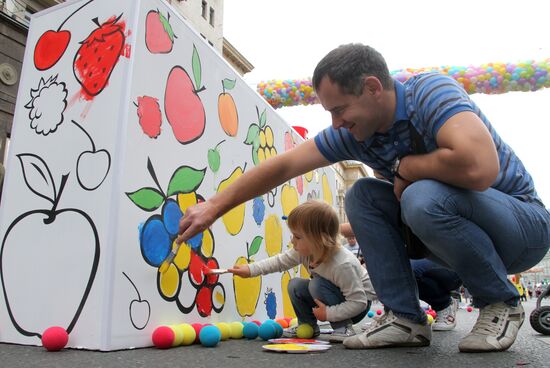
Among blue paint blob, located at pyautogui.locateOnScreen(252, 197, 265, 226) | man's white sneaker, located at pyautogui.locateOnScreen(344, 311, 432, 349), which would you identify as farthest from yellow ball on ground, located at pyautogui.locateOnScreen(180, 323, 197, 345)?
blue paint blob, located at pyautogui.locateOnScreen(252, 197, 265, 226)

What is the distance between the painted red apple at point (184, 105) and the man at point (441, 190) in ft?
1.41

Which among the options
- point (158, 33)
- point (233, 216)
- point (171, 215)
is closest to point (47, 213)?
point (171, 215)

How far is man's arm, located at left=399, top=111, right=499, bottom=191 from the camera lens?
1070mm

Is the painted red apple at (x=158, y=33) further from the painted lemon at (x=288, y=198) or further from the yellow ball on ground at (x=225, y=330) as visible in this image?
the painted lemon at (x=288, y=198)

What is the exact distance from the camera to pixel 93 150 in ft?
4.65

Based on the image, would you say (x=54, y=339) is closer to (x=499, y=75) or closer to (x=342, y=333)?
(x=342, y=333)

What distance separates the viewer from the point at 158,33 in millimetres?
1629

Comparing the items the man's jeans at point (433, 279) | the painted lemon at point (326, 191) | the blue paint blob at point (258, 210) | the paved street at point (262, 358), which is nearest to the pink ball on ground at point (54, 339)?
the paved street at point (262, 358)

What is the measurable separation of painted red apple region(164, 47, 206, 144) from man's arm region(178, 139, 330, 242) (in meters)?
0.40

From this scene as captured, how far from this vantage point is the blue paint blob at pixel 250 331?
1.70 meters

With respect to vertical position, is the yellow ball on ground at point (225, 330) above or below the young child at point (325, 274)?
below

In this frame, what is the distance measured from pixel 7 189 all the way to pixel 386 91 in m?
1.27

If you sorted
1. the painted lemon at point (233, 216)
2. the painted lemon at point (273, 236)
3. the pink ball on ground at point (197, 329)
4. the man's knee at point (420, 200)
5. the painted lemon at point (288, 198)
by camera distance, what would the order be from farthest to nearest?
the painted lemon at point (288, 198)
the painted lemon at point (273, 236)
the painted lemon at point (233, 216)
the pink ball on ground at point (197, 329)
the man's knee at point (420, 200)

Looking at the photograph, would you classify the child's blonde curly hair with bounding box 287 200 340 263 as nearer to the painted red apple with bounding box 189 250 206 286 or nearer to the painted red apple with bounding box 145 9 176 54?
the painted red apple with bounding box 189 250 206 286
